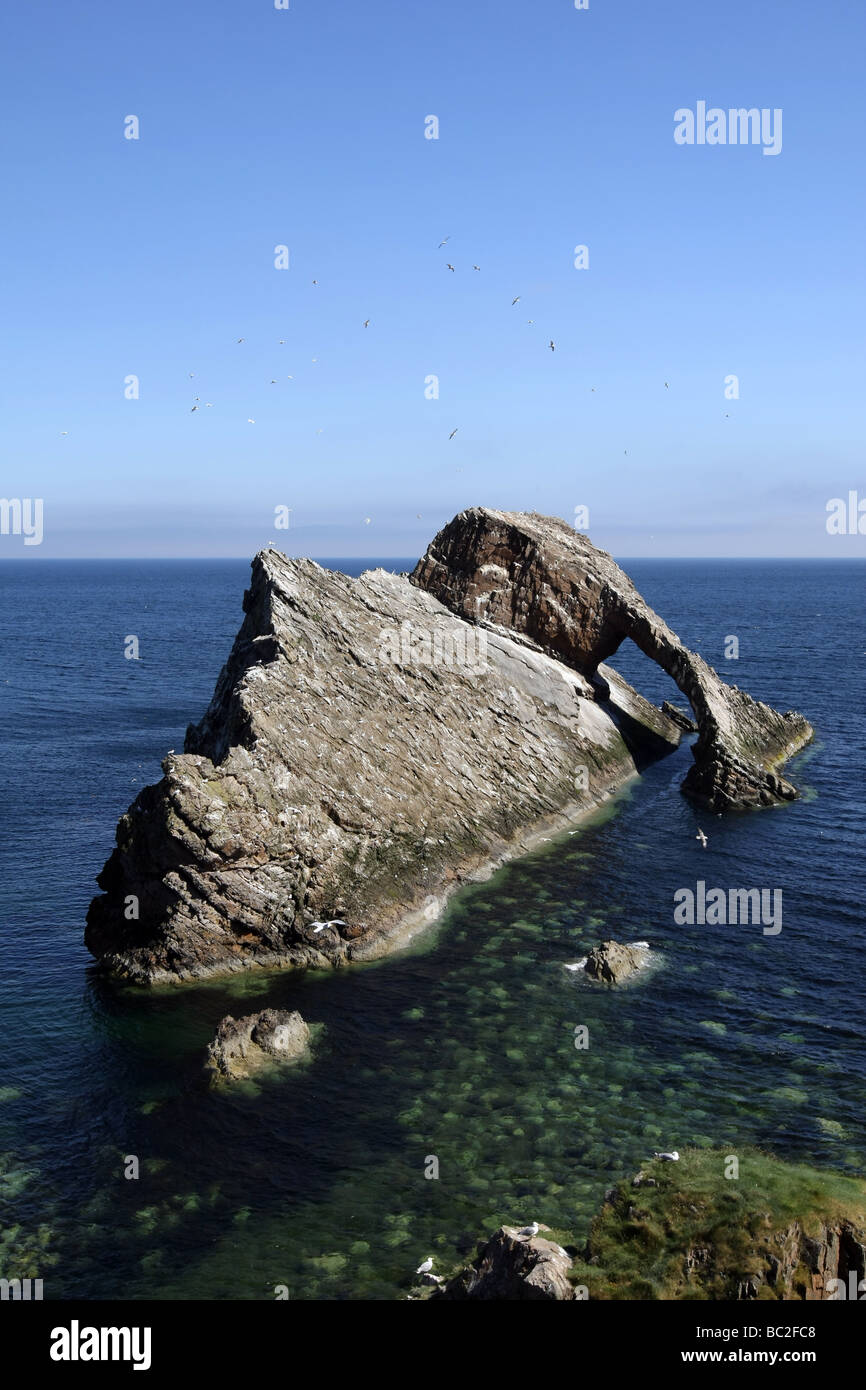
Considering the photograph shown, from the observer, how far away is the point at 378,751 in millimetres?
45000

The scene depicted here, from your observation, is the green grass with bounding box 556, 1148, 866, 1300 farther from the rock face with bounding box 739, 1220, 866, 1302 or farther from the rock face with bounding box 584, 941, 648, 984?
the rock face with bounding box 584, 941, 648, 984

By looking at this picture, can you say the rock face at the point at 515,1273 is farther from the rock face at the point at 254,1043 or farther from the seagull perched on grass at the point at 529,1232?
the rock face at the point at 254,1043

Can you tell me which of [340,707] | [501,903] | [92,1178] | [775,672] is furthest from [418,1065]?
[775,672]

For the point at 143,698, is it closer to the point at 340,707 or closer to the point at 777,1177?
the point at 340,707

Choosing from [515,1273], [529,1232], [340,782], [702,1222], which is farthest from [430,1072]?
[340,782]

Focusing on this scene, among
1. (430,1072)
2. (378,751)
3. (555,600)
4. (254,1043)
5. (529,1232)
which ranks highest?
(555,600)

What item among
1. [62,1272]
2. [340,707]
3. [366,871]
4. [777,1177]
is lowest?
[62,1272]

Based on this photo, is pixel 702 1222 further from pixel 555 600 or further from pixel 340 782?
pixel 555 600

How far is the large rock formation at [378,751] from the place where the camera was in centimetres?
3662

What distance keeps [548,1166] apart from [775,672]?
83792 mm

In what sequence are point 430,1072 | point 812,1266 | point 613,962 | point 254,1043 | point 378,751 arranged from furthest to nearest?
point 378,751
point 613,962
point 254,1043
point 430,1072
point 812,1266

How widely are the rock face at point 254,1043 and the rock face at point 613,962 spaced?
35.9 feet

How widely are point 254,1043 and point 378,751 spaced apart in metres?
16.6

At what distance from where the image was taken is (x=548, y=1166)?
83.8 feet
